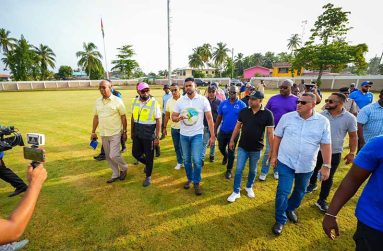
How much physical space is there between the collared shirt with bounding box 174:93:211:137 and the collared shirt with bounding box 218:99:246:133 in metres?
0.92

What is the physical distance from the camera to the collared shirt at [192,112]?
391cm

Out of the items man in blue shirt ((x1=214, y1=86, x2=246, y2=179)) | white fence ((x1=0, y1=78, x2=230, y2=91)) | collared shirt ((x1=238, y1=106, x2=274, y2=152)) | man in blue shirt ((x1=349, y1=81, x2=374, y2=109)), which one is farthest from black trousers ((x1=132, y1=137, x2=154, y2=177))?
white fence ((x1=0, y1=78, x2=230, y2=91))

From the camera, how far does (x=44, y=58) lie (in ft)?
172

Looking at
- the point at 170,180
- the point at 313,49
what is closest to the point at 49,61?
the point at 313,49

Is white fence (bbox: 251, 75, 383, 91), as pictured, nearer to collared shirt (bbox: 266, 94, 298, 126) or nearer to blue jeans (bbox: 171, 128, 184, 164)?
collared shirt (bbox: 266, 94, 298, 126)

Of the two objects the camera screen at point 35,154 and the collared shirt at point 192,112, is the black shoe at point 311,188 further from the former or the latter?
the camera screen at point 35,154

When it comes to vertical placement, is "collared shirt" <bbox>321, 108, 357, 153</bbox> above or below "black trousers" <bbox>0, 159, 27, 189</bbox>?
above

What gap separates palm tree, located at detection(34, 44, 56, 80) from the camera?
51500 mm

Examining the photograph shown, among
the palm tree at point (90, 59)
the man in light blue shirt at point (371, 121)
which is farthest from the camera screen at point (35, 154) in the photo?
the palm tree at point (90, 59)

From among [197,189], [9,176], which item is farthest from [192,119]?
[9,176]

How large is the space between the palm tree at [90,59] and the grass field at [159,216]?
55785 millimetres

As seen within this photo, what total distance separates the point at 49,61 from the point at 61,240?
64174 mm

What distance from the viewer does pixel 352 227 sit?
332cm

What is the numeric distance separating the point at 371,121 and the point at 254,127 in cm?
213
